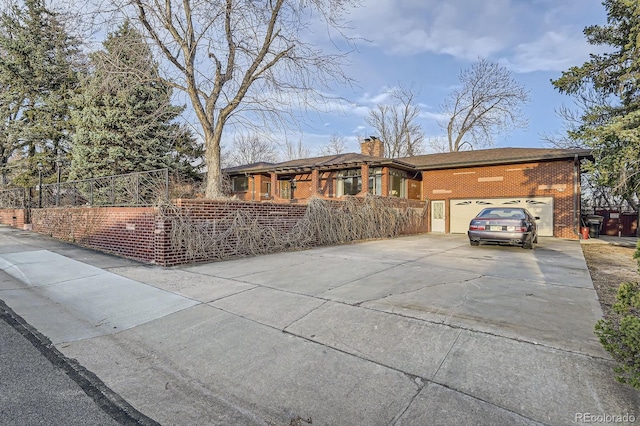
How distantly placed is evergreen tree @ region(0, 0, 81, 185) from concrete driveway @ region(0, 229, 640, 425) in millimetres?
16303

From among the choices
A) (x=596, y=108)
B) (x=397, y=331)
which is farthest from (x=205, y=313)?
(x=596, y=108)

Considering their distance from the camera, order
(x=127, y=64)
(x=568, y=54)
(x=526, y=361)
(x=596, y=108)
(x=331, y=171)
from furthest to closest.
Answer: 1. (x=331, y=171)
2. (x=568, y=54)
3. (x=596, y=108)
4. (x=127, y=64)
5. (x=526, y=361)

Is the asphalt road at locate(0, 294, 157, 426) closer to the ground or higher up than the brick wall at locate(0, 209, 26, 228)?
closer to the ground

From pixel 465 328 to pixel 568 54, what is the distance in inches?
645

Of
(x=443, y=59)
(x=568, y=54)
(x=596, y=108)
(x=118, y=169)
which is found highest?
(x=443, y=59)

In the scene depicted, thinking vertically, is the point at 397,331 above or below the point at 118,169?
below

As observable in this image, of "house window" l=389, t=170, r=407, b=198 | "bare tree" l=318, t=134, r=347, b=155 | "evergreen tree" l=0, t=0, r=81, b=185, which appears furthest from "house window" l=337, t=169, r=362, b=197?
"bare tree" l=318, t=134, r=347, b=155

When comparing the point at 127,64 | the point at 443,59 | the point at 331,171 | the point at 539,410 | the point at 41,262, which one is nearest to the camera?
the point at 539,410

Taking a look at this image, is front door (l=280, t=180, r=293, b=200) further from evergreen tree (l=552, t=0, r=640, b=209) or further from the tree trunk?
evergreen tree (l=552, t=0, r=640, b=209)

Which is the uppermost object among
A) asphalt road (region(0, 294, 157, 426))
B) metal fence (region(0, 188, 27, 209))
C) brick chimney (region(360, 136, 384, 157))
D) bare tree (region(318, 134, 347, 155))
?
bare tree (region(318, 134, 347, 155))

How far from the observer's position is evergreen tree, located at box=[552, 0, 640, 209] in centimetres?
852

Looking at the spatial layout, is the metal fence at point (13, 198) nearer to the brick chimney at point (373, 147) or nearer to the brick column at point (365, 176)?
the brick column at point (365, 176)

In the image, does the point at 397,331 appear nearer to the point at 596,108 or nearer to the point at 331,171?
the point at 596,108

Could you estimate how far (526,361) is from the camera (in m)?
A: 2.65
